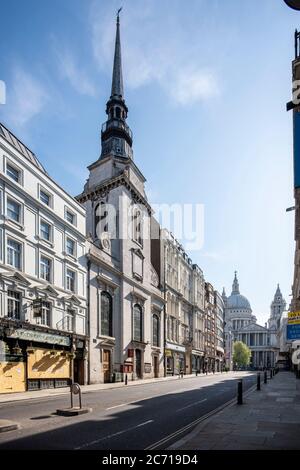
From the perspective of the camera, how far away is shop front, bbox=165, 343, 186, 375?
62128 millimetres

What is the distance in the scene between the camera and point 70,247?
3659cm

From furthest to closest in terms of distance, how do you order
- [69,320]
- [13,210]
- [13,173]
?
[69,320], [13,173], [13,210]

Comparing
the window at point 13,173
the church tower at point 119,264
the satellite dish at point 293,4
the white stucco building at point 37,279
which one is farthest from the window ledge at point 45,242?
the satellite dish at point 293,4

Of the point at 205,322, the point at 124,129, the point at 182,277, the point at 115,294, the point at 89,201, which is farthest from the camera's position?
the point at 205,322

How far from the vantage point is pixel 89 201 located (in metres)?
51.6

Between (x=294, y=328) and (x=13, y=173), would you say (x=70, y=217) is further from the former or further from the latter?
(x=294, y=328)

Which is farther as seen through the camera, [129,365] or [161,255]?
[161,255]

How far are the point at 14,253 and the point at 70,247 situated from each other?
8.25 meters

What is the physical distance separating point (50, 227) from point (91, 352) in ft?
42.7

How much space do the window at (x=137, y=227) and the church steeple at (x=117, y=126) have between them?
8.14m

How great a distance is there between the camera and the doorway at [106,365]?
4132cm

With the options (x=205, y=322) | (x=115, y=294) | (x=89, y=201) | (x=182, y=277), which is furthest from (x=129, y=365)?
(x=205, y=322)

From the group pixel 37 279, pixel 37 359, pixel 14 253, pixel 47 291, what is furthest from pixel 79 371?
pixel 14 253
